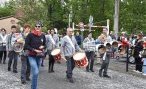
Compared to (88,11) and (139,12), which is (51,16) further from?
(139,12)

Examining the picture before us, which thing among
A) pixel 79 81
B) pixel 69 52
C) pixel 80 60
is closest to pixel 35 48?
pixel 80 60

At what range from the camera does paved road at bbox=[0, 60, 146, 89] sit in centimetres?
1469

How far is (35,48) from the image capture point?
519 inches

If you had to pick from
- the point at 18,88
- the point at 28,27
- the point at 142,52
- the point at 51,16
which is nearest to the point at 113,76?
the point at 142,52

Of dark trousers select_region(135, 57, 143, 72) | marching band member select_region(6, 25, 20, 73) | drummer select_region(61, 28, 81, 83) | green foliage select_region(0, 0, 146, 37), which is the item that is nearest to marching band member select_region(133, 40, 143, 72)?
dark trousers select_region(135, 57, 143, 72)

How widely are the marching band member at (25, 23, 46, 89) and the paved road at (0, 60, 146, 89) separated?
132cm

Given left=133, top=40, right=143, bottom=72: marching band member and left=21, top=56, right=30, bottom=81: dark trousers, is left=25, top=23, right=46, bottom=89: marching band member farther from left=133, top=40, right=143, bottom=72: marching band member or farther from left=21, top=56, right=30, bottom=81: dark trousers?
left=133, top=40, right=143, bottom=72: marching band member

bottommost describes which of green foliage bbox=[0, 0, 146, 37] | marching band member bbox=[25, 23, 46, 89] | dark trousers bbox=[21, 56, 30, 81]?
dark trousers bbox=[21, 56, 30, 81]

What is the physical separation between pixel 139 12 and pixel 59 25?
11724 mm

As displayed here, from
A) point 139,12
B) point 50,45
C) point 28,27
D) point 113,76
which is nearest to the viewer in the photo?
point 28,27

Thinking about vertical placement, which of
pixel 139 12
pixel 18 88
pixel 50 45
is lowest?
pixel 18 88

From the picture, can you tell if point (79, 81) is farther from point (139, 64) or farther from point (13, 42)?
point (139, 64)

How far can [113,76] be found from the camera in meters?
18.6

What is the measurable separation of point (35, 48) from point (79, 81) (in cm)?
355
